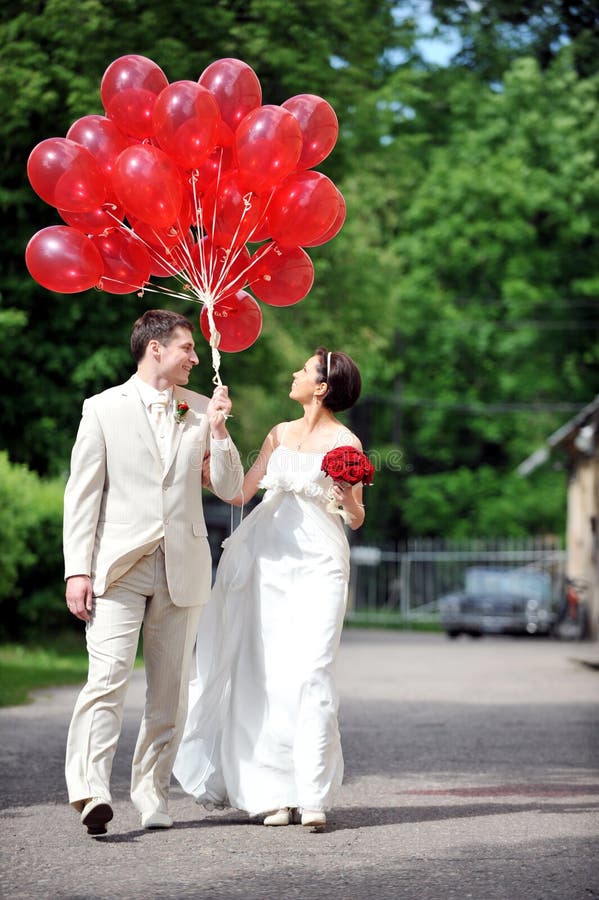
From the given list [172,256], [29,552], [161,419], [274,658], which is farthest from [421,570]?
[161,419]

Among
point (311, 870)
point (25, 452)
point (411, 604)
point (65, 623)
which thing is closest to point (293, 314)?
point (25, 452)

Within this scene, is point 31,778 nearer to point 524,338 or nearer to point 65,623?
point 65,623

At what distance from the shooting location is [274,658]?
7.19 meters

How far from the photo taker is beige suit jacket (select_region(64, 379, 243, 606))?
661 cm

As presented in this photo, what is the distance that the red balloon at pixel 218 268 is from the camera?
25.1 feet

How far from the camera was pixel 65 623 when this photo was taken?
68.9 feet

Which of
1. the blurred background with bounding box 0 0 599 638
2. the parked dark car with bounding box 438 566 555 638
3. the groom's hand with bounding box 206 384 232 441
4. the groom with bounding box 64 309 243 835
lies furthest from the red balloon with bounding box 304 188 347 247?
the parked dark car with bounding box 438 566 555 638

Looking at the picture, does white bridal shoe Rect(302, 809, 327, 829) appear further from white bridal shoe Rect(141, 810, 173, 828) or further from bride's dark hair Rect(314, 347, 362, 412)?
bride's dark hair Rect(314, 347, 362, 412)

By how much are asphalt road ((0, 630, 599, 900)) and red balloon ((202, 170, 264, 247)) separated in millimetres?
2909

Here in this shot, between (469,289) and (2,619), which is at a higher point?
(469,289)

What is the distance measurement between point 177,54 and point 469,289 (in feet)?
88.0

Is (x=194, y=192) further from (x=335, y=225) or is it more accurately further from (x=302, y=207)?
(x=335, y=225)

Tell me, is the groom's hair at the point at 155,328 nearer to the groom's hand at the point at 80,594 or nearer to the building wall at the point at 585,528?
the groom's hand at the point at 80,594

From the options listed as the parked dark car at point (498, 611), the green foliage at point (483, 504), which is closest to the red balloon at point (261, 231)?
the parked dark car at point (498, 611)
